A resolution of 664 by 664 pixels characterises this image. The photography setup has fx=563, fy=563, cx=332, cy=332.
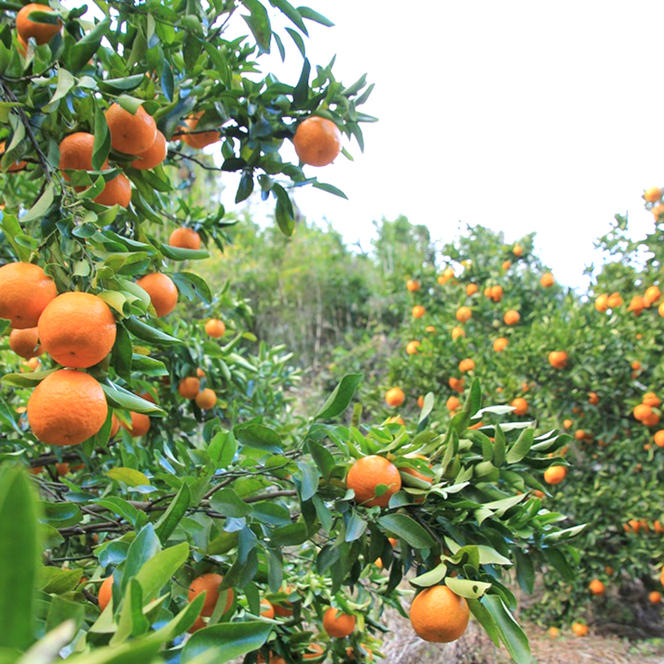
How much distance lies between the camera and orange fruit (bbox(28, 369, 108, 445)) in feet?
2.38

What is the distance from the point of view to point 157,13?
1052 millimetres

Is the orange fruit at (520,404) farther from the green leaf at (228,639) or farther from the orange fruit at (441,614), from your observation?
the green leaf at (228,639)

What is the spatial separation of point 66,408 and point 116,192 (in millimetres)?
444

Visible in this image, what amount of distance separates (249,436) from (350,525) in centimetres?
22

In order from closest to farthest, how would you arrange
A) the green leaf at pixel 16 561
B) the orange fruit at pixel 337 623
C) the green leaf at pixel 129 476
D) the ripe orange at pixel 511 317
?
the green leaf at pixel 16 561 → the green leaf at pixel 129 476 → the orange fruit at pixel 337 623 → the ripe orange at pixel 511 317

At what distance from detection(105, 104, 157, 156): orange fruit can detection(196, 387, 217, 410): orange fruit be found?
0.97m

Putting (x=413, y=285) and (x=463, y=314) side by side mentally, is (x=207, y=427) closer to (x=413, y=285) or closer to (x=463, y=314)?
(x=463, y=314)

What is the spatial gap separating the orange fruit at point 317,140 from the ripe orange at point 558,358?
2403 millimetres

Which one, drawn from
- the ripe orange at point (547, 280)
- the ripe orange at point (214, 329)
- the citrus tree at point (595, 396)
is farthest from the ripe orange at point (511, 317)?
the ripe orange at point (214, 329)

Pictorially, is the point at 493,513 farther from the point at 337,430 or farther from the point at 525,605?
the point at 525,605

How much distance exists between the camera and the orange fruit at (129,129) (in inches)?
37.8

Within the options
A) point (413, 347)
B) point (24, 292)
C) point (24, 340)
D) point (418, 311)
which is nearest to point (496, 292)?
point (418, 311)

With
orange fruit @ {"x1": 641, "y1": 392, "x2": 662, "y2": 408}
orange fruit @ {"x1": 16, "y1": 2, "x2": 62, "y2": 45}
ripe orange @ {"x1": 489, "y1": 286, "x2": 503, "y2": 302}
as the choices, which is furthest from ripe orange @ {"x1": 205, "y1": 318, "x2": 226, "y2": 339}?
ripe orange @ {"x1": 489, "y1": 286, "x2": 503, "y2": 302}

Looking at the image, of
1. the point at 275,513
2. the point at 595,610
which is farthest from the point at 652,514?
the point at 275,513
